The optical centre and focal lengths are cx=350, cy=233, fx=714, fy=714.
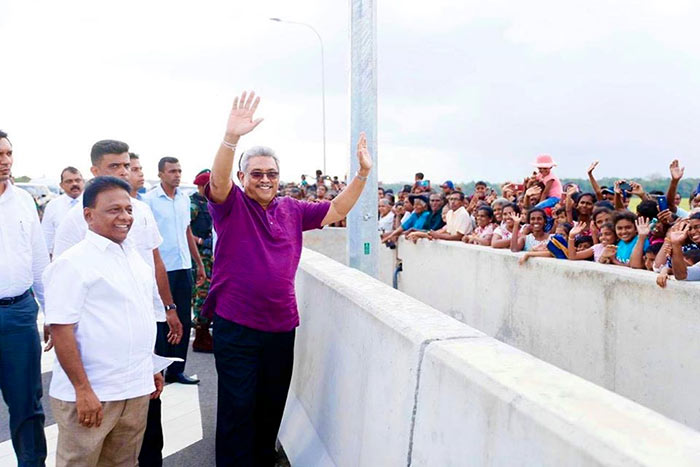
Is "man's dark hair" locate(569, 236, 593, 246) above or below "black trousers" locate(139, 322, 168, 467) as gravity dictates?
Result: above

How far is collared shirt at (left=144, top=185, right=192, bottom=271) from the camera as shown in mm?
6656

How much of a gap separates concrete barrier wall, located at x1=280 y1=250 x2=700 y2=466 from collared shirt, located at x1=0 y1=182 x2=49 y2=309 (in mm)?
1698

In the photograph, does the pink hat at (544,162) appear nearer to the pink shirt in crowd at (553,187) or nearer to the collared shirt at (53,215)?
the pink shirt in crowd at (553,187)

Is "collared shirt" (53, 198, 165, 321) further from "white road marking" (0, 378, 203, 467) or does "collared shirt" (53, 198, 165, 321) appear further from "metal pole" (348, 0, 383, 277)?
"metal pole" (348, 0, 383, 277)

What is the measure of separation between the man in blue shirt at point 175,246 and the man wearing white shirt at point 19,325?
239 cm

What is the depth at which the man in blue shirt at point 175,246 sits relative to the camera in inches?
262

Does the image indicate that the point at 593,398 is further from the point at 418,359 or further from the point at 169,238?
the point at 169,238

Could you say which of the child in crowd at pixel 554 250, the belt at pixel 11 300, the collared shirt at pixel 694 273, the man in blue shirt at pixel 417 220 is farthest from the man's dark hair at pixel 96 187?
the man in blue shirt at pixel 417 220

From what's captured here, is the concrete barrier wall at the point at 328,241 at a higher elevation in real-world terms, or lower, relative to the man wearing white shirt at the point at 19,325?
lower

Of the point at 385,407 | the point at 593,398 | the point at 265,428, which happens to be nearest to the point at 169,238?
the point at 265,428

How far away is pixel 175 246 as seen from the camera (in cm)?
671

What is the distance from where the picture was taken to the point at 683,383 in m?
5.08

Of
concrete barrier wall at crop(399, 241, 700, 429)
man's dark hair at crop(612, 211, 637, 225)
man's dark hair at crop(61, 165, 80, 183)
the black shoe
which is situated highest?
man's dark hair at crop(61, 165, 80, 183)

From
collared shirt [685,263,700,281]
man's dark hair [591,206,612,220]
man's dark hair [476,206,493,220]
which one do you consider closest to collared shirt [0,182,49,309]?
collared shirt [685,263,700,281]
